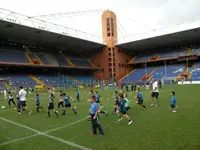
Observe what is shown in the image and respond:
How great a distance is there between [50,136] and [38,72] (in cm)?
4751

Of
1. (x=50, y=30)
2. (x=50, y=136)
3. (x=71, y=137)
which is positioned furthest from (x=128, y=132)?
(x=50, y=30)

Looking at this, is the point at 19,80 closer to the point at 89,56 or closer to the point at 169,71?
the point at 89,56

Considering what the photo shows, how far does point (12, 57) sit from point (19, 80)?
22.9 feet

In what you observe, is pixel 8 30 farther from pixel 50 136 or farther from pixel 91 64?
pixel 50 136

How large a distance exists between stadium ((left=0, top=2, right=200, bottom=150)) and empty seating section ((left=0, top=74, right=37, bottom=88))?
0.19m

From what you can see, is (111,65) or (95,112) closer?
(95,112)

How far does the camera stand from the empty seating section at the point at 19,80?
39.9 m

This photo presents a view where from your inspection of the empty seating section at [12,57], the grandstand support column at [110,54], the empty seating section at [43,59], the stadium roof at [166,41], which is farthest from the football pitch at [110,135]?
the grandstand support column at [110,54]

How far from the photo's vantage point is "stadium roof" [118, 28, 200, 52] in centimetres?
4943

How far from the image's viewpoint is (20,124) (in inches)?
431

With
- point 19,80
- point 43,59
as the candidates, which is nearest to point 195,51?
point 43,59

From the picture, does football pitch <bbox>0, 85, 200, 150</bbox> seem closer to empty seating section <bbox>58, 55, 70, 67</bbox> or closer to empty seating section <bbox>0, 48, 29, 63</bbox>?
empty seating section <bbox>0, 48, 29, 63</bbox>

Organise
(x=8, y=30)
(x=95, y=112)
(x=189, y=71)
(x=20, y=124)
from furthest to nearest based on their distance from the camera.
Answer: (x=189, y=71) < (x=8, y=30) < (x=20, y=124) < (x=95, y=112)

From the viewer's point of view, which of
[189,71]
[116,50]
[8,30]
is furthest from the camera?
[116,50]
